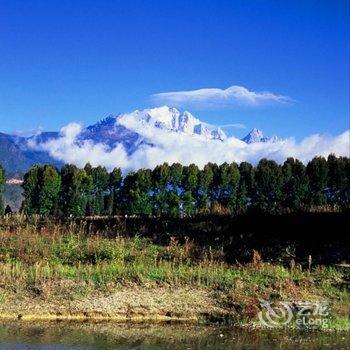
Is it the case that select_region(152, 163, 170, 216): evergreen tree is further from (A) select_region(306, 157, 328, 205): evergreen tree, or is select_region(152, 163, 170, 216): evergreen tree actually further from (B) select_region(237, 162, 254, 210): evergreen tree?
(A) select_region(306, 157, 328, 205): evergreen tree

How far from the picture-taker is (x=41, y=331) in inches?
621

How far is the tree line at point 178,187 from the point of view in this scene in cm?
11025

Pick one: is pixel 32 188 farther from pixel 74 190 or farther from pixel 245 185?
pixel 245 185

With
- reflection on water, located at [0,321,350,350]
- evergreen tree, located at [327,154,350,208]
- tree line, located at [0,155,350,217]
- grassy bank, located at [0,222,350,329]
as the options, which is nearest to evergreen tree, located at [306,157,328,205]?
tree line, located at [0,155,350,217]

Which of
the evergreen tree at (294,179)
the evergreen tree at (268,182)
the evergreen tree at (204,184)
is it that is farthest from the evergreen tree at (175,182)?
the evergreen tree at (294,179)

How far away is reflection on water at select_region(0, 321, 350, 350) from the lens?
14.2 m

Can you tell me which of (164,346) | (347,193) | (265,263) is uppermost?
(347,193)

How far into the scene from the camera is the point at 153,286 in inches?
778

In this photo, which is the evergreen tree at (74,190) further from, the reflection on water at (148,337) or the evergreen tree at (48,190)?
the reflection on water at (148,337)

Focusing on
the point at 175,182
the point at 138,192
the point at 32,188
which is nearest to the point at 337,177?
the point at 175,182

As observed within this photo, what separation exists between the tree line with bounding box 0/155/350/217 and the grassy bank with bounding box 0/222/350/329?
8412cm

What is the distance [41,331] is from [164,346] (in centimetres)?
374

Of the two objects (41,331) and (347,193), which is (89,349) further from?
(347,193)

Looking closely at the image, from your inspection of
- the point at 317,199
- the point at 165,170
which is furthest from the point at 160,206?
the point at 317,199
